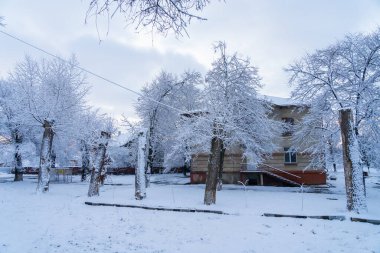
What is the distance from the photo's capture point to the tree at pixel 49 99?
1978 cm

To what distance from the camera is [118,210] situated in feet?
43.0

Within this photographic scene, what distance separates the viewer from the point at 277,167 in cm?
2839

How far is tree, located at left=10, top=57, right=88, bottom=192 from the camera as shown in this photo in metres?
19.8

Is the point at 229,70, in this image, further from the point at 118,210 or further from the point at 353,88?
the point at 118,210

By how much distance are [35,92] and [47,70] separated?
3.69 meters

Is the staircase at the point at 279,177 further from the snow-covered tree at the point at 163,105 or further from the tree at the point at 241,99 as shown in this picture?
the snow-covered tree at the point at 163,105

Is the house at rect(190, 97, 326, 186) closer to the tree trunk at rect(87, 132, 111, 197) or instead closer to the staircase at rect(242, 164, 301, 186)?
the staircase at rect(242, 164, 301, 186)

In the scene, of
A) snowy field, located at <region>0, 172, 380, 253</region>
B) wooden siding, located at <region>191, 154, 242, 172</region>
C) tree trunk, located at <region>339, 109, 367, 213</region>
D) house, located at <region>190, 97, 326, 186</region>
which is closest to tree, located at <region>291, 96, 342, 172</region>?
house, located at <region>190, 97, 326, 186</region>

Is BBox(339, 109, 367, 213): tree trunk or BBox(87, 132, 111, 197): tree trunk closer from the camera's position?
BBox(339, 109, 367, 213): tree trunk

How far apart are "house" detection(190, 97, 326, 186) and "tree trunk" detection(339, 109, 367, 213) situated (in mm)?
14723

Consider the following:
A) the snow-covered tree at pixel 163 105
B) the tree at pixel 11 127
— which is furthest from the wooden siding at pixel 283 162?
the tree at pixel 11 127

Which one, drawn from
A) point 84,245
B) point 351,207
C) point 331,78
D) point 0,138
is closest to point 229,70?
point 331,78

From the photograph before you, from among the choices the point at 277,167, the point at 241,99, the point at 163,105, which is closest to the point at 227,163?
the point at 277,167

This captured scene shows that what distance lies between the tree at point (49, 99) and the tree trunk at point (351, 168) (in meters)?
15.2
